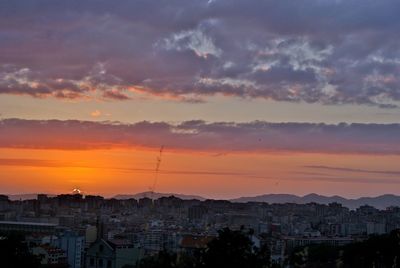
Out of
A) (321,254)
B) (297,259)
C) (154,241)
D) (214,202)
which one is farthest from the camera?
(214,202)

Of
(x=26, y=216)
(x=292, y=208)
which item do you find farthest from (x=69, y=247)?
(x=292, y=208)

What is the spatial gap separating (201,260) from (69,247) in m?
43.3

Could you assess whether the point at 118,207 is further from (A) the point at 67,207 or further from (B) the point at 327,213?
(B) the point at 327,213

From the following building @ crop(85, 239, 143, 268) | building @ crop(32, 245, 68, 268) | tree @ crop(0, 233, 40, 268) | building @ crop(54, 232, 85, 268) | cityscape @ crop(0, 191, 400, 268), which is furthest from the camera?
cityscape @ crop(0, 191, 400, 268)

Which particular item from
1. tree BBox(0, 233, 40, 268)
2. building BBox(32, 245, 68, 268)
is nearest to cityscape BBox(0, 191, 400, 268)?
building BBox(32, 245, 68, 268)

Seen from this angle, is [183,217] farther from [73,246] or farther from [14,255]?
[14,255]

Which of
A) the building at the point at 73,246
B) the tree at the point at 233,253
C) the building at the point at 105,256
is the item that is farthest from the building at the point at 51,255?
the tree at the point at 233,253

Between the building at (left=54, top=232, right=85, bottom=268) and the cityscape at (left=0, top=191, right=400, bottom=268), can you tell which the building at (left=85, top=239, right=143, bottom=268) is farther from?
the cityscape at (left=0, top=191, right=400, bottom=268)

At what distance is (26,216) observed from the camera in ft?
382

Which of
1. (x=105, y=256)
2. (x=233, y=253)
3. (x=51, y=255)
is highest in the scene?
(x=233, y=253)

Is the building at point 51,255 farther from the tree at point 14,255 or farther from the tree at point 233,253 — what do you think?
the tree at point 233,253

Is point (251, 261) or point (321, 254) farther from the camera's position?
point (321, 254)

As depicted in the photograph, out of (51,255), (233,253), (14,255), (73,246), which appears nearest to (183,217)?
(73,246)

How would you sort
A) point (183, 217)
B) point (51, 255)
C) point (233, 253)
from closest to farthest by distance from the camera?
point (233, 253) < point (51, 255) < point (183, 217)
